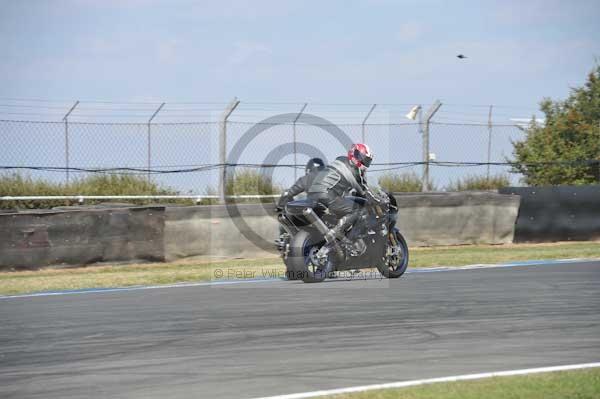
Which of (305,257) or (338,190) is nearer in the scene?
(305,257)

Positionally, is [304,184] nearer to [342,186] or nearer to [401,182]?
[342,186]

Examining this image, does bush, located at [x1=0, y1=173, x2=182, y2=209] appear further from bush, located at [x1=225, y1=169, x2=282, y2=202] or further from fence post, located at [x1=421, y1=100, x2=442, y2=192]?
fence post, located at [x1=421, y1=100, x2=442, y2=192]

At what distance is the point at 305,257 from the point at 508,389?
6403 mm

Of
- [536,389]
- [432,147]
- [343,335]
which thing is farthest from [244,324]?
[432,147]

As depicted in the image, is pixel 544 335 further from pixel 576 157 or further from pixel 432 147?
pixel 576 157

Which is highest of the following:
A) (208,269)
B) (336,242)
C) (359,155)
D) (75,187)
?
(359,155)

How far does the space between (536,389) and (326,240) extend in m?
6.51

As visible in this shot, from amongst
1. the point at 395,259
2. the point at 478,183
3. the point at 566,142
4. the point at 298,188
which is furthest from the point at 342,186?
the point at 566,142

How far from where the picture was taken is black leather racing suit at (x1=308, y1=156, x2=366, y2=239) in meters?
12.6

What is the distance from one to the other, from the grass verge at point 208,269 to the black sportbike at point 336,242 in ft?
5.85

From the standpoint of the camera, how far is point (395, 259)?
1314 centimetres

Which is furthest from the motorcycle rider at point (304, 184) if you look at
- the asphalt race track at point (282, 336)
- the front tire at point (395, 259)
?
the front tire at point (395, 259)

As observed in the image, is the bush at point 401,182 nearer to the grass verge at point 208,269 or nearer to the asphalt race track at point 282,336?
the grass verge at point 208,269

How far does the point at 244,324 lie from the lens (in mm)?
8922
